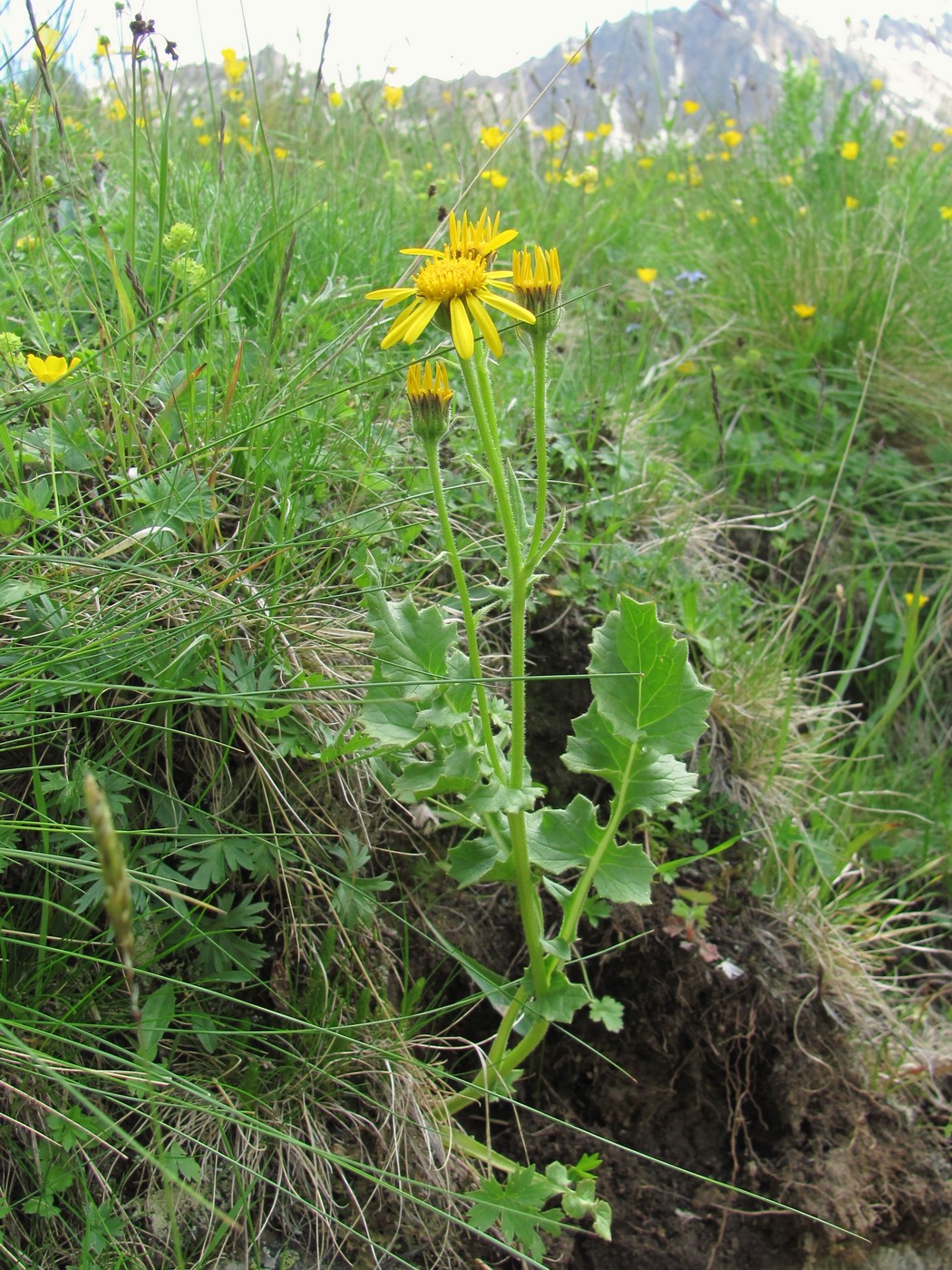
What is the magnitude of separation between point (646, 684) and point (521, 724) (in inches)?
7.7

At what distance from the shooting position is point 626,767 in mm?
1403

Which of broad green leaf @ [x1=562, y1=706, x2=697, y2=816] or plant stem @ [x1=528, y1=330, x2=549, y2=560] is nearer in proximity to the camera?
plant stem @ [x1=528, y1=330, x2=549, y2=560]

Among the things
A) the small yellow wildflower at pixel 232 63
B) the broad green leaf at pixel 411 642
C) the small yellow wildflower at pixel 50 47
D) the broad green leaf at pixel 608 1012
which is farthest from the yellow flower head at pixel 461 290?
the small yellow wildflower at pixel 232 63

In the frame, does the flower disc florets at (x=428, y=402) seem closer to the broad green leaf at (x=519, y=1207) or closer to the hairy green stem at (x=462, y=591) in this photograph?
the hairy green stem at (x=462, y=591)

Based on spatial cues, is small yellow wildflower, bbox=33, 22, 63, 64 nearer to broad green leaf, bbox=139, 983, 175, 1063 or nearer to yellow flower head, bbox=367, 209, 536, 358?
yellow flower head, bbox=367, 209, 536, 358

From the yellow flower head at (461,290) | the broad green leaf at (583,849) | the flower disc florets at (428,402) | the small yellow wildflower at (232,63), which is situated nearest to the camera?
the yellow flower head at (461,290)

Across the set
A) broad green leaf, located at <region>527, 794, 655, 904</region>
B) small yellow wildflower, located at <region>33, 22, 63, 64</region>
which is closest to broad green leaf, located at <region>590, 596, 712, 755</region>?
broad green leaf, located at <region>527, 794, 655, 904</region>

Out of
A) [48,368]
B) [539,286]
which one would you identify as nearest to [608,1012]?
[539,286]

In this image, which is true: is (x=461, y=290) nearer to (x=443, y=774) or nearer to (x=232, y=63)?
(x=443, y=774)

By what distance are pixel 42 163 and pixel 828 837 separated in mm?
2665

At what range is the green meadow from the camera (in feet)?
4.26

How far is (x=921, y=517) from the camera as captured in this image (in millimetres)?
3113

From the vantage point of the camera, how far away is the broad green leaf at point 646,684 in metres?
1.34

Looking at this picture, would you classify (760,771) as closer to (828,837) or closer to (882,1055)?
(828,837)
